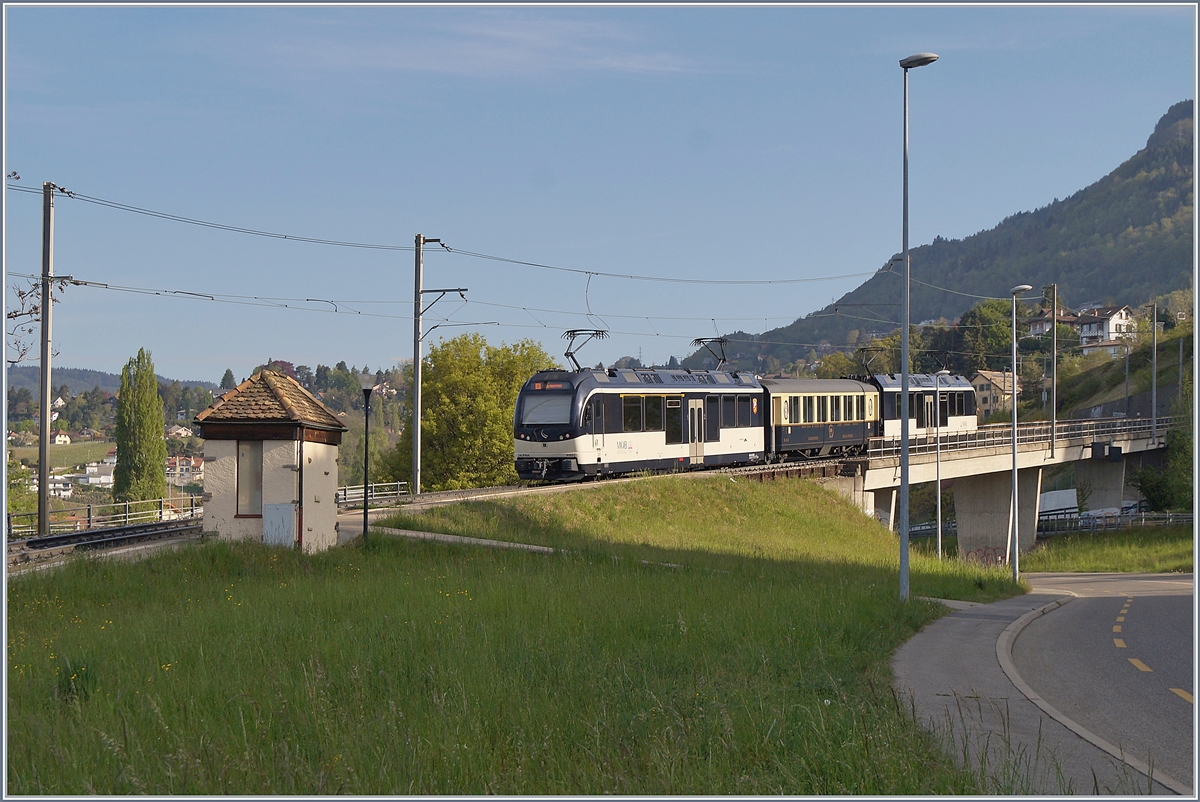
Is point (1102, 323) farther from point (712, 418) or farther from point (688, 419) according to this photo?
point (688, 419)

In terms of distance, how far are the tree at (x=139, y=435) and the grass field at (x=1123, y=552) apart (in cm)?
5760

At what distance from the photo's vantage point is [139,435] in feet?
243

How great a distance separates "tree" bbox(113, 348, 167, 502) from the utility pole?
4669 cm

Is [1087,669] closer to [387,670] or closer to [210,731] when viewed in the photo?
[387,670]

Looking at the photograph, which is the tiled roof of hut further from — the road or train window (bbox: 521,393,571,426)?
the road

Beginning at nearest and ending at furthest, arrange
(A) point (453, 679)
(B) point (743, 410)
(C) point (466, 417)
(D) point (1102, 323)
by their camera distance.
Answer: (A) point (453, 679)
(B) point (743, 410)
(C) point (466, 417)
(D) point (1102, 323)

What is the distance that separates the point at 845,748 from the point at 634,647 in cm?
480

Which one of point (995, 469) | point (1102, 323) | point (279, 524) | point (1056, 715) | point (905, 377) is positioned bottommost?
point (1056, 715)

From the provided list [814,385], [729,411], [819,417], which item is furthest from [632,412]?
[819,417]

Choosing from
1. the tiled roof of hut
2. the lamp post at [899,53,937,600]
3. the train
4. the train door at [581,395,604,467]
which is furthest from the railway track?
the lamp post at [899,53,937,600]

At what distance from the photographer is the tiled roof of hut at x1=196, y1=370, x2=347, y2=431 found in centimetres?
2188

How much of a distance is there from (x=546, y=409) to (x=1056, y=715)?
73.8 feet

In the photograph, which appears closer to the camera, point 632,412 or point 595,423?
point 595,423

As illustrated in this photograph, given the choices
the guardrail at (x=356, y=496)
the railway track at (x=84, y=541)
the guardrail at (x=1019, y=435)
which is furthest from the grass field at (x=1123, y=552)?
the railway track at (x=84, y=541)
